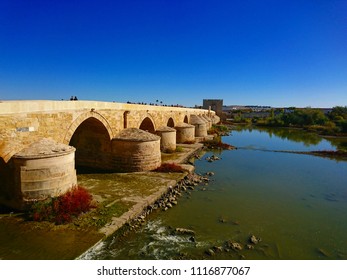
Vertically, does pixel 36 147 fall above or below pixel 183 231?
above

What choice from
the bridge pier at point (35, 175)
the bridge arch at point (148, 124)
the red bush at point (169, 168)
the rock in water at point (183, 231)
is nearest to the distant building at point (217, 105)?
the bridge arch at point (148, 124)

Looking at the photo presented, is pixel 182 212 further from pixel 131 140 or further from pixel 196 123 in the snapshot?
pixel 196 123

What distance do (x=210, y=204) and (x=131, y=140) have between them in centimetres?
514

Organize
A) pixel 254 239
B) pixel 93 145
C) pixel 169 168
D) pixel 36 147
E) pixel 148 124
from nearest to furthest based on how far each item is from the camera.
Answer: pixel 254 239 < pixel 36 147 < pixel 169 168 < pixel 93 145 < pixel 148 124

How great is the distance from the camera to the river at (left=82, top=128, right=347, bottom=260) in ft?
20.8

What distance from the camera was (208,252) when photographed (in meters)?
6.22

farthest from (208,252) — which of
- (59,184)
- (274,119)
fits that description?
(274,119)

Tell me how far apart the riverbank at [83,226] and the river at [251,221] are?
0.44 meters

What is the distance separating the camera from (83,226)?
691 cm

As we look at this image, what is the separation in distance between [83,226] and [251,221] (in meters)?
4.73

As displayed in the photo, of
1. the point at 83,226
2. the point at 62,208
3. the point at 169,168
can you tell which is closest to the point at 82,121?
the point at 62,208

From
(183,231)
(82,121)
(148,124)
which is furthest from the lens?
(148,124)

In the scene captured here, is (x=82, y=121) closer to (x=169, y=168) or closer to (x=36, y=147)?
(x=36, y=147)

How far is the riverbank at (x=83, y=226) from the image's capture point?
19.1 feet
